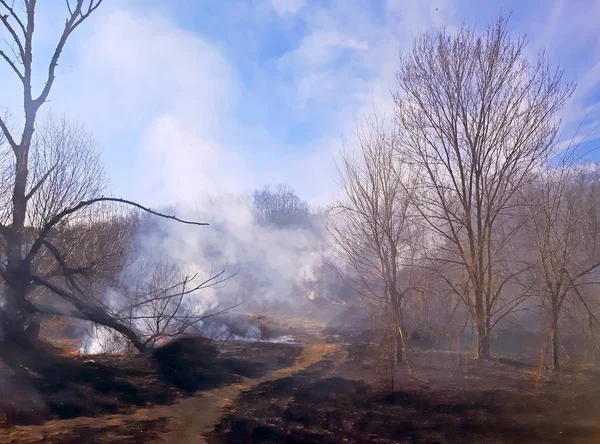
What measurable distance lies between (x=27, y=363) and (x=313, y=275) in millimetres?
31112

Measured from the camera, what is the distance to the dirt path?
20.5 feet

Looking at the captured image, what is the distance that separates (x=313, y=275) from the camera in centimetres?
3988

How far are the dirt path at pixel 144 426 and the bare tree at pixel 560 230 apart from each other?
7484 millimetres

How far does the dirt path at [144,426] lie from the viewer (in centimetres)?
624

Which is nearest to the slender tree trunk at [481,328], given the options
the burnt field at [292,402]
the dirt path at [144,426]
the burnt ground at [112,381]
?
the burnt field at [292,402]

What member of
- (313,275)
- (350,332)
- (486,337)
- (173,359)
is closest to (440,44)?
(486,337)

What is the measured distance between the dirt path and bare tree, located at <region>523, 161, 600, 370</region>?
24.6ft

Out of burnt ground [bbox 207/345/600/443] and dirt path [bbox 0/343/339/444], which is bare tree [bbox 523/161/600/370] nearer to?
burnt ground [bbox 207/345/600/443]

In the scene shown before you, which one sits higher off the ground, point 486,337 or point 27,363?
point 486,337

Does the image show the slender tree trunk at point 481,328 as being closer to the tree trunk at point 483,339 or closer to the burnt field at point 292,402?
the tree trunk at point 483,339

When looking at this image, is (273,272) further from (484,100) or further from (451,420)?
(451,420)

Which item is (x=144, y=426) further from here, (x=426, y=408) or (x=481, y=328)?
(x=481, y=328)

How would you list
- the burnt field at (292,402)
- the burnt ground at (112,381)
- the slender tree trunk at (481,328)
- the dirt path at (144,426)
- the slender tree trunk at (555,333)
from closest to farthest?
the dirt path at (144,426) < the burnt field at (292,402) < the burnt ground at (112,381) < the slender tree trunk at (555,333) < the slender tree trunk at (481,328)

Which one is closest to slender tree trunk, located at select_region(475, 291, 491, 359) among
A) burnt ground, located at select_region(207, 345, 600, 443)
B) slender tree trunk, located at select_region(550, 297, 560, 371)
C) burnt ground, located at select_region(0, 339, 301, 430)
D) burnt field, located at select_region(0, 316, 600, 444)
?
burnt field, located at select_region(0, 316, 600, 444)
